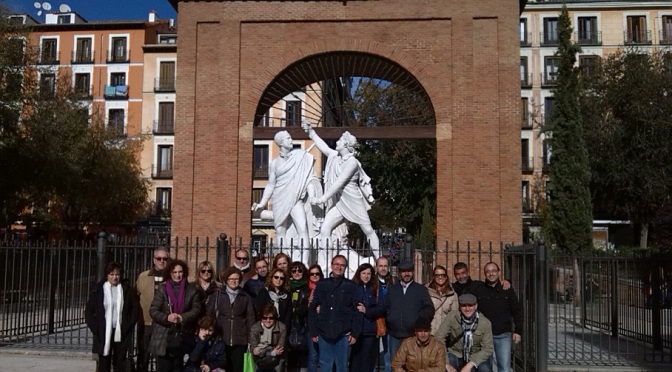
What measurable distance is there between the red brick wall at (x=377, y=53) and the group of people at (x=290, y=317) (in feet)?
25.1

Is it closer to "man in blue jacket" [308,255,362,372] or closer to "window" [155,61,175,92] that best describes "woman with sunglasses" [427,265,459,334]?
"man in blue jacket" [308,255,362,372]

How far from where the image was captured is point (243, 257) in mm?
7871

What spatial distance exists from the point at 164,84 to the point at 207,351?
3524cm

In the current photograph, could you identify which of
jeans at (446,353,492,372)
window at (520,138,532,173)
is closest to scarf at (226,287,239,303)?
jeans at (446,353,492,372)

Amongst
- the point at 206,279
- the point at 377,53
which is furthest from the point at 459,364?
the point at 377,53

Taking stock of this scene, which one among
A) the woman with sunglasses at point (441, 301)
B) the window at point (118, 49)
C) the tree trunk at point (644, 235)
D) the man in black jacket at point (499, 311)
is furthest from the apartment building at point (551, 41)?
the woman with sunglasses at point (441, 301)

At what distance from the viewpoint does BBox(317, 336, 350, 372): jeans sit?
271 inches

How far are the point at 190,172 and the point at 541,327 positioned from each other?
29.8ft

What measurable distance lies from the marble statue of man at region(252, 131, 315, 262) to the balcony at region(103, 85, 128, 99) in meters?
30.5

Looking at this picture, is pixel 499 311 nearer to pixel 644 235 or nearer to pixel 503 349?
pixel 503 349

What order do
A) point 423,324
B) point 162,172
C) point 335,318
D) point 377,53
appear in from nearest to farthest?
point 423,324 → point 335,318 → point 377,53 → point 162,172

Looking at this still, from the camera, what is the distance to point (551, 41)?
41.0m

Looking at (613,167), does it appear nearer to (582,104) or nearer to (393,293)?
(582,104)

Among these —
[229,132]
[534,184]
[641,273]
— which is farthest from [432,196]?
[641,273]
